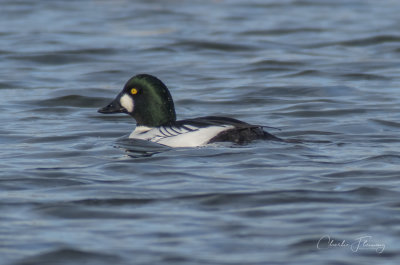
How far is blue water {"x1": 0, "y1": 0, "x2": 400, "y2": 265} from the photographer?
20.0 ft

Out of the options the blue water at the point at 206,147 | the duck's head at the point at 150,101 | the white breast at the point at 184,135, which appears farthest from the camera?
the duck's head at the point at 150,101

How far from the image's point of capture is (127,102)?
9750mm

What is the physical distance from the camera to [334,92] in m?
13.1

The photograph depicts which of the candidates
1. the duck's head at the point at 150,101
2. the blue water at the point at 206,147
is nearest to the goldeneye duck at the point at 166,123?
the duck's head at the point at 150,101

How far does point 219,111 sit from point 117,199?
4942 millimetres

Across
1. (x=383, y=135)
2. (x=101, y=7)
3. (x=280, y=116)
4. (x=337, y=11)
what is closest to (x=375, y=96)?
(x=280, y=116)

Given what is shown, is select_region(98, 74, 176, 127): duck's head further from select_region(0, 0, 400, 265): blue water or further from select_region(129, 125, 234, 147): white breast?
select_region(0, 0, 400, 265): blue water

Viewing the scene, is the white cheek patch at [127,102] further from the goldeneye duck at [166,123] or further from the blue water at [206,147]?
the blue water at [206,147]

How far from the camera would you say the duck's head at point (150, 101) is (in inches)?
379

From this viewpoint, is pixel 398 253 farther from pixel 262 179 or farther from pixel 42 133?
pixel 42 133

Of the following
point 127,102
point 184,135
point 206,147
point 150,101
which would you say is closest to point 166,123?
point 150,101

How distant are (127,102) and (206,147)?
1149 millimetres

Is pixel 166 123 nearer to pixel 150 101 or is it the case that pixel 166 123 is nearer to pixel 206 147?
pixel 150 101

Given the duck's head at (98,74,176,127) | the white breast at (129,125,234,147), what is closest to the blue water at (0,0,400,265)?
the white breast at (129,125,234,147)
